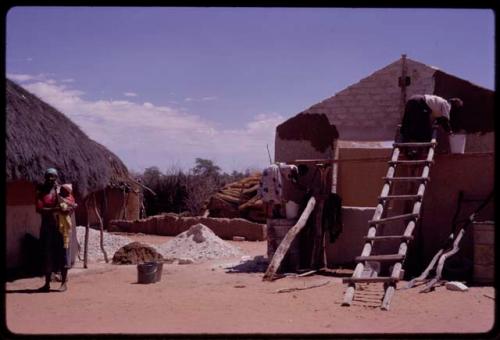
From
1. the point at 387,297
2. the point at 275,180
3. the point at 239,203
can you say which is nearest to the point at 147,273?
the point at 275,180

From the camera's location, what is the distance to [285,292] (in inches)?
339

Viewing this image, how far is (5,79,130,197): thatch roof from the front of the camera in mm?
9914

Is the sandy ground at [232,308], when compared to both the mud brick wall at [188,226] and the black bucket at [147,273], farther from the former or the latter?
the mud brick wall at [188,226]

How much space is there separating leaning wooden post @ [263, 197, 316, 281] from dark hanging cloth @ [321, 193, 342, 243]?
280 mm

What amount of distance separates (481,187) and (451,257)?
1354 millimetres

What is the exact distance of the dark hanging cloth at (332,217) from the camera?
1106 centimetres

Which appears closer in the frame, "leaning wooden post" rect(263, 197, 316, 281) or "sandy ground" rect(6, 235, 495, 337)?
"sandy ground" rect(6, 235, 495, 337)

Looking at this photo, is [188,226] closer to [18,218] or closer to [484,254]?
[18,218]

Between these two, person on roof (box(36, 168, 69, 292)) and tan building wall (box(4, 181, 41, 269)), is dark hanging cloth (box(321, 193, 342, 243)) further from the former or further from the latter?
tan building wall (box(4, 181, 41, 269))

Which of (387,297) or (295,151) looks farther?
(295,151)

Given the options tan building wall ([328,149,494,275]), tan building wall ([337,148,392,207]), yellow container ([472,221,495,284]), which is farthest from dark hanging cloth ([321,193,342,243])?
yellow container ([472,221,495,284])

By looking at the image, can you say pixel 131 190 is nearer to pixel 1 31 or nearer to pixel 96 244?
pixel 96 244

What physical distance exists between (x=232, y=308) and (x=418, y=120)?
5166mm

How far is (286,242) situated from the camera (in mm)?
10430
